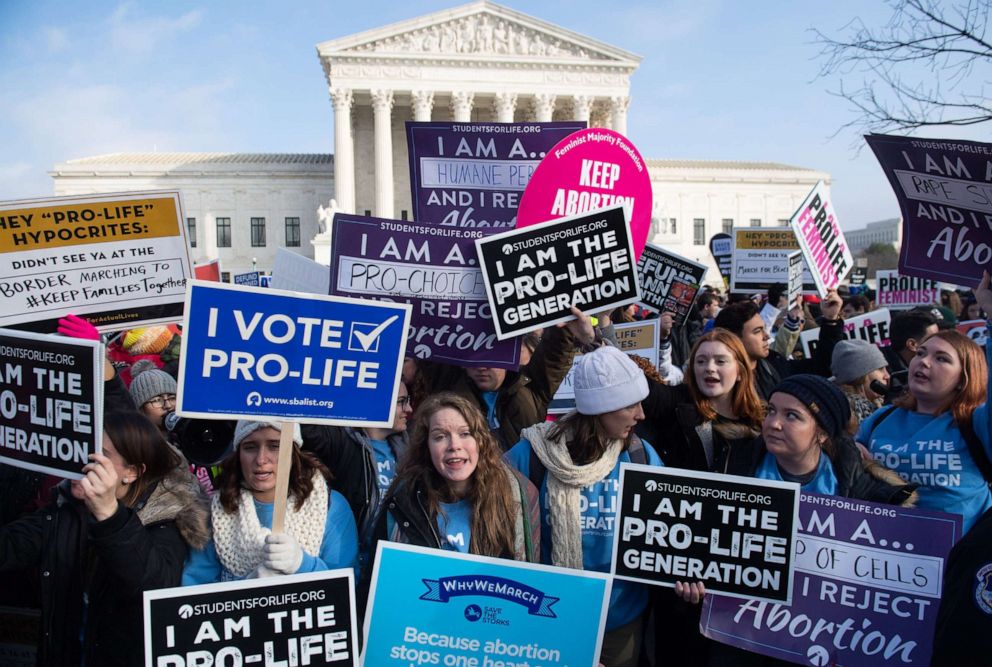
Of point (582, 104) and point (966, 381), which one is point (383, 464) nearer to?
point (966, 381)

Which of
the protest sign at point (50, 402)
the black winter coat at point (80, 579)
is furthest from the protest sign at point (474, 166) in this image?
the black winter coat at point (80, 579)

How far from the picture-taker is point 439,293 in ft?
13.2

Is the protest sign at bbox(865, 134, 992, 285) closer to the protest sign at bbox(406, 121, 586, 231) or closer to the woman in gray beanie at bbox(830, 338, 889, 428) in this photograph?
the woman in gray beanie at bbox(830, 338, 889, 428)

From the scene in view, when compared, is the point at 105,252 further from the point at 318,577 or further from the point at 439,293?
the point at 318,577

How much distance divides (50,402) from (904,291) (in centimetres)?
903

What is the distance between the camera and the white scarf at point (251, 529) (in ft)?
8.69

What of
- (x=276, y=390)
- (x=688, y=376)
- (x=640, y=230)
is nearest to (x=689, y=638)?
(x=688, y=376)

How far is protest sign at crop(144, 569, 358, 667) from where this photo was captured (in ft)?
7.63

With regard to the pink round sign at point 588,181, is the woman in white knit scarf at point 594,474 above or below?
below

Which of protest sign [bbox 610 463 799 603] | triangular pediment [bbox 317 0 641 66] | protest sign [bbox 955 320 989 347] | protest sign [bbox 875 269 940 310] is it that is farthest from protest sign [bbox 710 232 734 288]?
triangular pediment [bbox 317 0 641 66]

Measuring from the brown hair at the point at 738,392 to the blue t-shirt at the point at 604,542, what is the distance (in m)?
0.86

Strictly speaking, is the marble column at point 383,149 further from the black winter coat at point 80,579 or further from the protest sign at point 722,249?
the black winter coat at point 80,579

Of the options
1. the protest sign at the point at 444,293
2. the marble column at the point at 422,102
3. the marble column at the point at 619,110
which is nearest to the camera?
the protest sign at the point at 444,293

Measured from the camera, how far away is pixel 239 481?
9.21 feet
